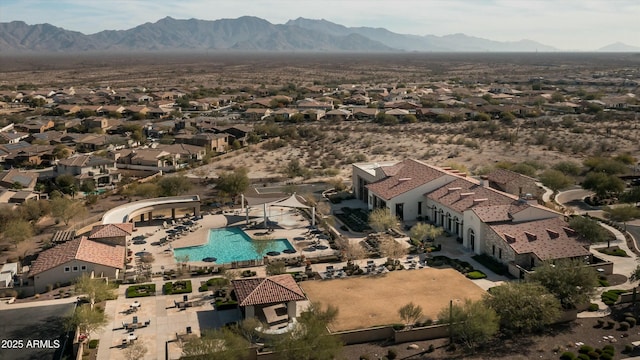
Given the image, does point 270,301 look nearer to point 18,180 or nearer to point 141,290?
point 141,290

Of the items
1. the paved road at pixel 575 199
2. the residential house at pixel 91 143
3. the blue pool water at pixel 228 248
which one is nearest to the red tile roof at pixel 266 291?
the blue pool water at pixel 228 248

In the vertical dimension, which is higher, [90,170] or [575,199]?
[90,170]

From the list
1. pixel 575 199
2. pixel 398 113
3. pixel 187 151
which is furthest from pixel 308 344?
pixel 398 113

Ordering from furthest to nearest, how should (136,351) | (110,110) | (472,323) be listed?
1. (110,110)
2. (472,323)
3. (136,351)

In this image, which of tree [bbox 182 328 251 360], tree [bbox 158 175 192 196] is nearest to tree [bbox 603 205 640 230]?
tree [bbox 182 328 251 360]

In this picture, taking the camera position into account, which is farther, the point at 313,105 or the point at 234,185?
the point at 313,105

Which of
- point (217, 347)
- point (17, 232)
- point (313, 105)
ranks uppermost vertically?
point (313, 105)

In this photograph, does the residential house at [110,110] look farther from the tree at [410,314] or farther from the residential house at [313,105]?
the tree at [410,314]
